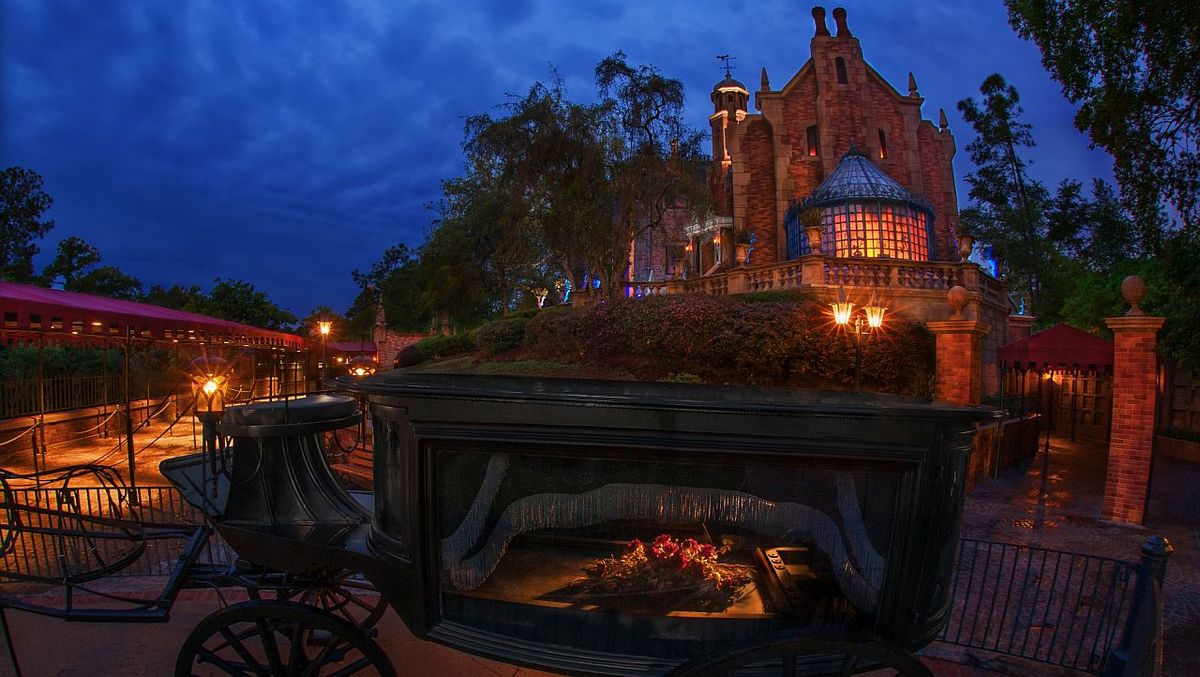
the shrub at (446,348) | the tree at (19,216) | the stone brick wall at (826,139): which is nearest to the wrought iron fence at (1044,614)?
the stone brick wall at (826,139)

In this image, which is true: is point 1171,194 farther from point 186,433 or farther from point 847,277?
point 186,433

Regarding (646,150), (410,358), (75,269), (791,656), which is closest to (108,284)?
(75,269)

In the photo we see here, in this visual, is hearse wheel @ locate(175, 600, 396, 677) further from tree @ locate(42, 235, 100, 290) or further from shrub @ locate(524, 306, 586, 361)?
tree @ locate(42, 235, 100, 290)

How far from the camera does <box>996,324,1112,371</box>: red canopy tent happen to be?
9242 mm

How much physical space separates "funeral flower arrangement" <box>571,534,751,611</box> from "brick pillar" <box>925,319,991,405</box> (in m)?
8.33

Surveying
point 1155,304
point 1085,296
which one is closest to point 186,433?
point 1155,304

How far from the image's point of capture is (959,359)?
9.32 meters

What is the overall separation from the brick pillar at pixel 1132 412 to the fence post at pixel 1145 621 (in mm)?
5030

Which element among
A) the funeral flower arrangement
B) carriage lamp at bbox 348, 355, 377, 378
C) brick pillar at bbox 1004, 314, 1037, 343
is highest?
brick pillar at bbox 1004, 314, 1037, 343

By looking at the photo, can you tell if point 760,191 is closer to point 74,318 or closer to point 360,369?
point 360,369

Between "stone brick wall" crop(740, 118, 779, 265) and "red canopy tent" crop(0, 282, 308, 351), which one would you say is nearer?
"red canopy tent" crop(0, 282, 308, 351)

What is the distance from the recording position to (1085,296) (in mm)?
22859

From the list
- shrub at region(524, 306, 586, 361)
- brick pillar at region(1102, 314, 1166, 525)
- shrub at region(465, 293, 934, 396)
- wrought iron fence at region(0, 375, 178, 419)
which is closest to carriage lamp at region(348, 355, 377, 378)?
wrought iron fence at region(0, 375, 178, 419)

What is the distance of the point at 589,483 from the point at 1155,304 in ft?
64.7
